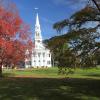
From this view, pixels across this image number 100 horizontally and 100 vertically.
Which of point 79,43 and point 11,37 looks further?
point 11,37

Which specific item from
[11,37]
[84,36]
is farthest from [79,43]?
[11,37]

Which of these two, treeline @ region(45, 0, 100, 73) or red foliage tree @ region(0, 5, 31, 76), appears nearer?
treeline @ region(45, 0, 100, 73)

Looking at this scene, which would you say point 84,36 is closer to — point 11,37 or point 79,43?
point 79,43

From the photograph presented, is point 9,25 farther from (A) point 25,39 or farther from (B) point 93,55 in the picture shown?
(B) point 93,55

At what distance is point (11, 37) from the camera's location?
1592 inches

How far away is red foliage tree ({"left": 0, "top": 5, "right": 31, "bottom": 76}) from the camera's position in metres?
39.5

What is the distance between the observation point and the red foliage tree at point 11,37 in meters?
39.5

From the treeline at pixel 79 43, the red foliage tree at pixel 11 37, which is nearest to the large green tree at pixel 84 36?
the treeline at pixel 79 43

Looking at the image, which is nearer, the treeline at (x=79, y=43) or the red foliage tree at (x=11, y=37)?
the treeline at (x=79, y=43)

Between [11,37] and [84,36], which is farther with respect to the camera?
[11,37]

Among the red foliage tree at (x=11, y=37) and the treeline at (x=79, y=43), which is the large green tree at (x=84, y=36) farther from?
the red foliage tree at (x=11, y=37)

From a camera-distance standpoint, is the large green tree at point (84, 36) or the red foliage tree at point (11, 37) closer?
the large green tree at point (84, 36)

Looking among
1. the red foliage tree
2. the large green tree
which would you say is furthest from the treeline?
the red foliage tree

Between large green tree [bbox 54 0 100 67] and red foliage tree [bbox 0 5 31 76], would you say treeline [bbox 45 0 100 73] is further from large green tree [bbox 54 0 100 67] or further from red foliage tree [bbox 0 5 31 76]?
red foliage tree [bbox 0 5 31 76]
